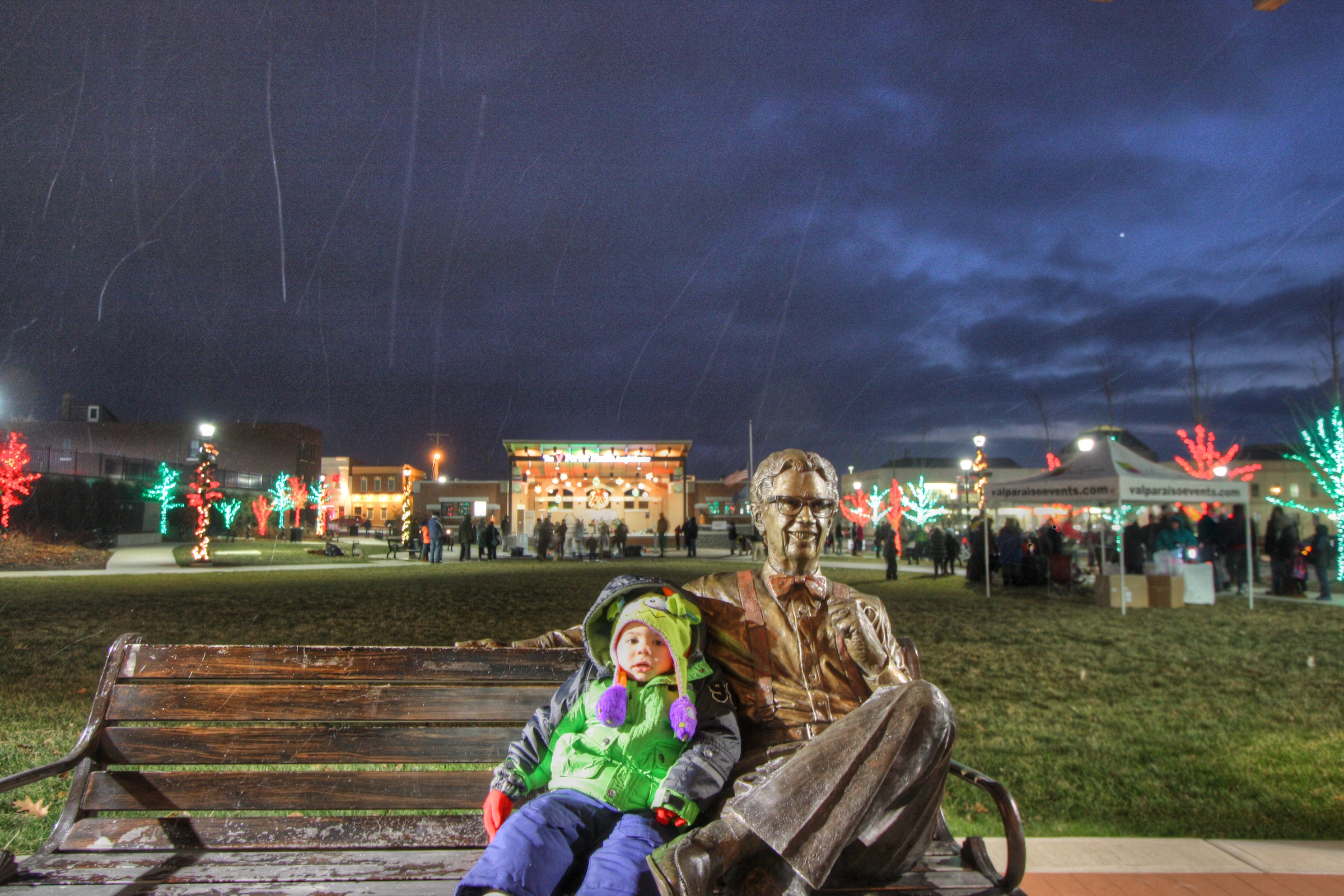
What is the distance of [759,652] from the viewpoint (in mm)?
2711

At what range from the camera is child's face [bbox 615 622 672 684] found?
253 cm

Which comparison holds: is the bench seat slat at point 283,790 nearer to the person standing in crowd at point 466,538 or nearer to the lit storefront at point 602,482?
the person standing in crowd at point 466,538

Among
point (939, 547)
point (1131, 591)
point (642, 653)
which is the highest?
point (642, 653)

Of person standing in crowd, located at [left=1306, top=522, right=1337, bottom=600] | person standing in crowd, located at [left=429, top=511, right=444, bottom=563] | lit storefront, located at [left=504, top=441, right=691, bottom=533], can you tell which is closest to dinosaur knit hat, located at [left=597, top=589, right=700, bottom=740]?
person standing in crowd, located at [left=1306, top=522, right=1337, bottom=600]

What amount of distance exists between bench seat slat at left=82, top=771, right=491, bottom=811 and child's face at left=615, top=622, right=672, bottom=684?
2.37 ft

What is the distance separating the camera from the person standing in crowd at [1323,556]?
48.4 feet

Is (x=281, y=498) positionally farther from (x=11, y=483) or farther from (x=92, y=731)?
(x=92, y=731)

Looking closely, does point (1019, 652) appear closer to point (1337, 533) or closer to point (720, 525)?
point (1337, 533)

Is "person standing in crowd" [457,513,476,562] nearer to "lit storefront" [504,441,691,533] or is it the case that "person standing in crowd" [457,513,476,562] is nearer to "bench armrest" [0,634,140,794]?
"lit storefront" [504,441,691,533]

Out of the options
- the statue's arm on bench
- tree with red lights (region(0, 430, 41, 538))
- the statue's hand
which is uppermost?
tree with red lights (region(0, 430, 41, 538))

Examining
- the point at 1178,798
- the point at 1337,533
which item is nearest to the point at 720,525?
the point at 1337,533

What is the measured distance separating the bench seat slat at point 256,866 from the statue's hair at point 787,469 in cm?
155

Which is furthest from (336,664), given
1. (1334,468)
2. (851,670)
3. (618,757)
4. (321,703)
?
(1334,468)

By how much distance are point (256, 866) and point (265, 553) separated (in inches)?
1098
